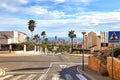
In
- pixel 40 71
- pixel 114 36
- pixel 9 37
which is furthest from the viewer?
pixel 9 37

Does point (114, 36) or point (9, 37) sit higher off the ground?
point (9, 37)

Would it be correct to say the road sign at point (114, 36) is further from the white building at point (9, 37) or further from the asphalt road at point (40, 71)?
the white building at point (9, 37)

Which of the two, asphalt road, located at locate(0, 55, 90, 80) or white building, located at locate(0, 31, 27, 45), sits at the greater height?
white building, located at locate(0, 31, 27, 45)

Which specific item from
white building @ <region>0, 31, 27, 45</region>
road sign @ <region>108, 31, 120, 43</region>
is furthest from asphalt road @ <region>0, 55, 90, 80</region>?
white building @ <region>0, 31, 27, 45</region>

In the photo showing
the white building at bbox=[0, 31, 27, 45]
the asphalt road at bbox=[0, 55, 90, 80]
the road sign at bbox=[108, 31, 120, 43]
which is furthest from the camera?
the white building at bbox=[0, 31, 27, 45]

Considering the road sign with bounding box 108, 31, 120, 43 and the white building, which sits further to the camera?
the white building

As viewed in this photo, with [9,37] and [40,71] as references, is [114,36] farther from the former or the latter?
[9,37]

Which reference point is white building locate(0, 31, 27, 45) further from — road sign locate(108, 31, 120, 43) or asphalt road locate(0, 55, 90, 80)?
road sign locate(108, 31, 120, 43)

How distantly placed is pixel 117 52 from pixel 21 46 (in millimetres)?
67560

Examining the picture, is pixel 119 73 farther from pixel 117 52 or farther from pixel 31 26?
pixel 31 26

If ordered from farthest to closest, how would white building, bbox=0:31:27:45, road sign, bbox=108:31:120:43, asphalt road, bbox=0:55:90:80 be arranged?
white building, bbox=0:31:27:45 < asphalt road, bbox=0:55:90:80 < road sign, bbox=108:31:120:43

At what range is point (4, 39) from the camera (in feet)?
358

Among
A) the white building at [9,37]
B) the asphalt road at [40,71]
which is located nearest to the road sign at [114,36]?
the asphalt road at [40,71]

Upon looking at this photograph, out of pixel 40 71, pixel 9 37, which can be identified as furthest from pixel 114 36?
pixel 9 37
